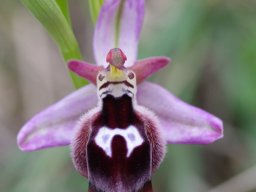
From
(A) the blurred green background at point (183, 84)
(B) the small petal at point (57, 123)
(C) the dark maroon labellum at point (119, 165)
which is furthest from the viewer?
(A) the blurred green background at point (183, 84)

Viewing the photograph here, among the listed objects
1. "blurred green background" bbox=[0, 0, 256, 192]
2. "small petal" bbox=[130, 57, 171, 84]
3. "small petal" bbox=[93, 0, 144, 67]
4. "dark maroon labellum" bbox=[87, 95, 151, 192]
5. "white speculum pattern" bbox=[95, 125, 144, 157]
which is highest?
"small petal" bbox=[93, 0, 144, 67]

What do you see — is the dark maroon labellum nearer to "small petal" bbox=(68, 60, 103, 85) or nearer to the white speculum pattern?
the white speculum pattern

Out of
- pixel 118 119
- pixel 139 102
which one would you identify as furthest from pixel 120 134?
pixel 139 102

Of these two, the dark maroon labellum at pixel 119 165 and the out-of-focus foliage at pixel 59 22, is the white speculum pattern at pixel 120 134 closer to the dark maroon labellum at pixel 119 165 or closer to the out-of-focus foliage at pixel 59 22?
the dark maroon labellum at pixel 119 165

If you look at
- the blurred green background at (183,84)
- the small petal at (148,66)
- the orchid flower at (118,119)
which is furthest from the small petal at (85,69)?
the blurred green background at (183,84)

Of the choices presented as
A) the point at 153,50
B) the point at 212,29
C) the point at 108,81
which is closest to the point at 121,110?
the point at 108,81

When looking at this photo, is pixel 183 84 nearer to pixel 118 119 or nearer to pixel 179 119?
pixel 179 119

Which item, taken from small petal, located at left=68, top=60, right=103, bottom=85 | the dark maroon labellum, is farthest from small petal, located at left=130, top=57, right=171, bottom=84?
the dark maroon labellum
